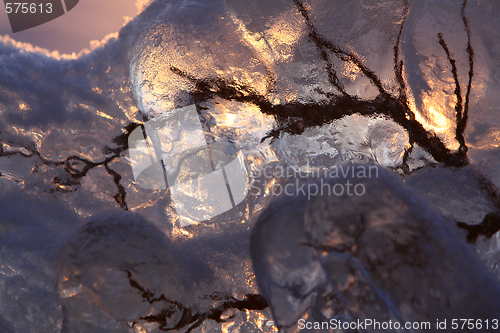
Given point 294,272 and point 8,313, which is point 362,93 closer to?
point 294,272

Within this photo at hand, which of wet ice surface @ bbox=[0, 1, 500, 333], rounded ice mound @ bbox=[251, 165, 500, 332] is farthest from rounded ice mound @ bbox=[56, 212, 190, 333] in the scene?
rounded ice mound @ bbox=[251, 165, 500, 332]

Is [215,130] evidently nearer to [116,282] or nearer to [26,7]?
[116,282]

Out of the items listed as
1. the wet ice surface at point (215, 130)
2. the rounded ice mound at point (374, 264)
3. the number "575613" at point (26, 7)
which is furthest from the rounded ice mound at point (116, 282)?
the number "575613" at point (26, 7)

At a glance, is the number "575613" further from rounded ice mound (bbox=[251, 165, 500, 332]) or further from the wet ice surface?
rounded ice mound (bbox=[251, 165, 500, 332])

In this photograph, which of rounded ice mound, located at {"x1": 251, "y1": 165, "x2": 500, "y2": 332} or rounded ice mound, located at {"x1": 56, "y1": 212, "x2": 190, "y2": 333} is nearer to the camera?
rounded ice mound, located at {"x1": 251, "y1": 165, "x2": 500, "y2": 332}

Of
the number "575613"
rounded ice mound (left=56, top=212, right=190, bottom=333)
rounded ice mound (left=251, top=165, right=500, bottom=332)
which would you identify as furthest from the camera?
the number "575613"

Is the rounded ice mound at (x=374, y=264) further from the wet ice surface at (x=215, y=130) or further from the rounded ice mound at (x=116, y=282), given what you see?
the rounded ice mound at (x=116, y=282)
